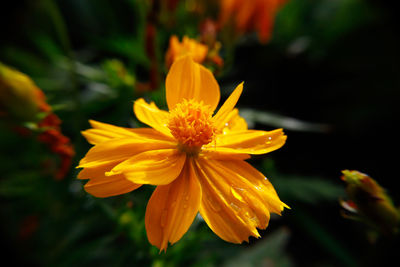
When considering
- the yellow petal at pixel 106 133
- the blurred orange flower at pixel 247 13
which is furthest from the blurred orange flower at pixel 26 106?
the blurred orange flower at pixel 247 13

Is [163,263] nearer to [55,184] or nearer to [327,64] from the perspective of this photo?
[55,184]

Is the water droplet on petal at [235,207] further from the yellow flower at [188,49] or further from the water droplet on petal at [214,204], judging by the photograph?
the yellow flower at [188,49]

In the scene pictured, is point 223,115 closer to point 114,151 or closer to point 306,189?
point 114,151

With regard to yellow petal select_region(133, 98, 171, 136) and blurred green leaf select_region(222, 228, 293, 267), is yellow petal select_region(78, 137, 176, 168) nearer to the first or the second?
Result: yellow petal select_region(133, 98, 171, 136)

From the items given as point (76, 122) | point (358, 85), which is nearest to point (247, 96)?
point (358, 85)

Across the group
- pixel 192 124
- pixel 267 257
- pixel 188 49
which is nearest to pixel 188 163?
pixel 192 124

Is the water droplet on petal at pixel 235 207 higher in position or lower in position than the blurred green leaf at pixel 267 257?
higher
